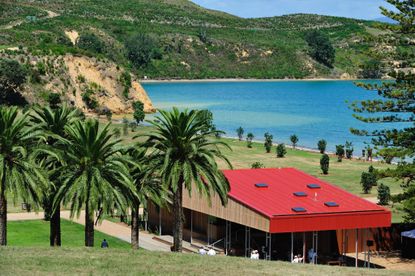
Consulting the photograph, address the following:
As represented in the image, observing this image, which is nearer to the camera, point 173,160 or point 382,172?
point 173,160

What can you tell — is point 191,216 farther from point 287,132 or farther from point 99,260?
point 287,132

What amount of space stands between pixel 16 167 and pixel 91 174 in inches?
143

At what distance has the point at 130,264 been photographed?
32.7 metres

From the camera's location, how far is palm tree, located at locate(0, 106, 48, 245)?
3956 cm

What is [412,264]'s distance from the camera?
4566 centimetres

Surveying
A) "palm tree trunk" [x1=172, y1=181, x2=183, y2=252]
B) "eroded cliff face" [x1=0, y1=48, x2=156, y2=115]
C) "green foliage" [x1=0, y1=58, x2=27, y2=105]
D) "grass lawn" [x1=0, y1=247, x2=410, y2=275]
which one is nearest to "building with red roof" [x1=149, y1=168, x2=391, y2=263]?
"palm tree trunk" [x1=172, y1=181, x2=183, y2=252]

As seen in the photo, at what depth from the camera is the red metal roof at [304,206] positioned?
141ft

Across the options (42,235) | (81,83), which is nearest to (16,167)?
(42,235)

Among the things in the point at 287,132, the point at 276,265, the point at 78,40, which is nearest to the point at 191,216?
the point at 276,265

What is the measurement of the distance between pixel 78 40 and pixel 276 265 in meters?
167

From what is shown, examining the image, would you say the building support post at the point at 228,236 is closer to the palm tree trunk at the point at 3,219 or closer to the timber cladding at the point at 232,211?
the timber cladding at the point at 232,211

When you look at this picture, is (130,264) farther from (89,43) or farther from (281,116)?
(89,43)

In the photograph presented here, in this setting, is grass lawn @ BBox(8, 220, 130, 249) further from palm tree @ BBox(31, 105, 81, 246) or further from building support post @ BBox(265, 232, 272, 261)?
building support post @ BBox(265, 232, 272, 261)

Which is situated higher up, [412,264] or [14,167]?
[14,167]
